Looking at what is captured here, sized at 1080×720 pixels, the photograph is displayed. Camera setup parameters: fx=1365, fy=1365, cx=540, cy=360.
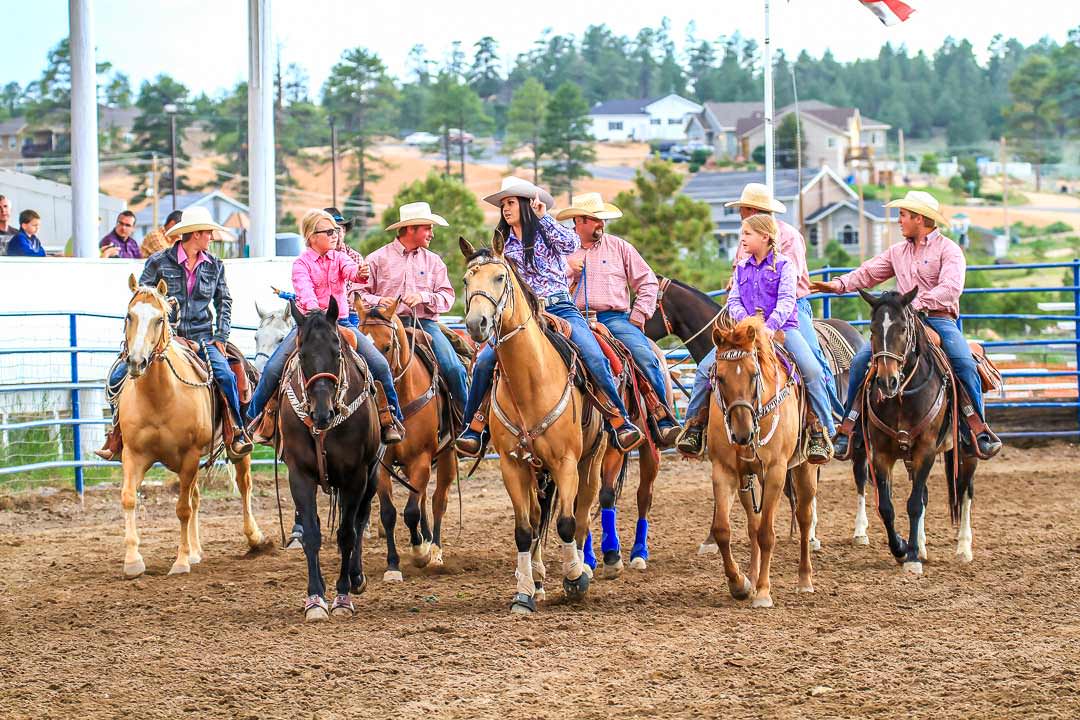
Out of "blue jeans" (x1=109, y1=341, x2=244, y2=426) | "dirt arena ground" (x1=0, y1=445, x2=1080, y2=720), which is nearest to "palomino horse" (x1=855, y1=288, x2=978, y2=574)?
"dirt arena ground" (x1=0, y1=445, x2=1080, y2=720)

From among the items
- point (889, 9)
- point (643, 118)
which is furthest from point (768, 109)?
point (643, 118)

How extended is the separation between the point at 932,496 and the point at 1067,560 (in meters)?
3.47

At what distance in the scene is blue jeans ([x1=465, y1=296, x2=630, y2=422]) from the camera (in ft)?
27.7

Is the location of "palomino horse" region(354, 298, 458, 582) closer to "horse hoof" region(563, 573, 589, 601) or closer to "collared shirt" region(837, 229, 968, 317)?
"horse hoof" region(563, 573, 589, 601)

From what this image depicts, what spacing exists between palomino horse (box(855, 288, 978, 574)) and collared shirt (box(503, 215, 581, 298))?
2158 millimetres

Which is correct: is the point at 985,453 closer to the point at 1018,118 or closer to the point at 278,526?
the point at 278,526

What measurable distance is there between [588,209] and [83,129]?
8378 mm

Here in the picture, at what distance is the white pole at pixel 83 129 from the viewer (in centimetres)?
1513

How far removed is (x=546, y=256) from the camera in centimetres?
853

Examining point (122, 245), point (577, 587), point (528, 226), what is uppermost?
point (122, 245)

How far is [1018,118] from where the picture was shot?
10319cm

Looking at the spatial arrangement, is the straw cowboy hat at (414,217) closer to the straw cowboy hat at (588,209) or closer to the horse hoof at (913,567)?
the straw cowboy hat at (588,209)

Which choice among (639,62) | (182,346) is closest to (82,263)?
(182,346)

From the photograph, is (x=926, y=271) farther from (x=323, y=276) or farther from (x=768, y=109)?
(x=323, y=276)
